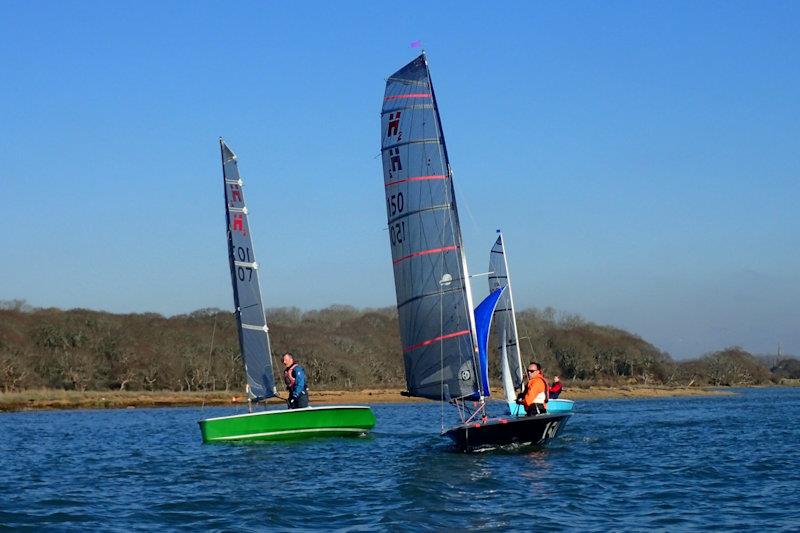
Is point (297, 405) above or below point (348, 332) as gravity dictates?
below

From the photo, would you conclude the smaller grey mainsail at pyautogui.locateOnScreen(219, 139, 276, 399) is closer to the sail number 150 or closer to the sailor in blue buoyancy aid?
the sailor in blue buoyancy aid

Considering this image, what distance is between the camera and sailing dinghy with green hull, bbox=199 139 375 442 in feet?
95.2

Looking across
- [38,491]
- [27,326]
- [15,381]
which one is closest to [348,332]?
[27,326]

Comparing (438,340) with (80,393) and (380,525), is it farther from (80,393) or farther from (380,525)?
(80,393)

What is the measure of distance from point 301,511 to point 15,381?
60294mm

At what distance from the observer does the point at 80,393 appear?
220 ft

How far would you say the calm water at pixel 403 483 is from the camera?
16.6 meters

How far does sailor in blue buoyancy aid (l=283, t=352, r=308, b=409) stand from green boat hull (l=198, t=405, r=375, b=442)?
52cm

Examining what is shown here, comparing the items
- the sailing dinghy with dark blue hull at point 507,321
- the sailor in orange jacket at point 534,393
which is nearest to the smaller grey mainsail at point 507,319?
the sailing dinghy with dark blue hull at point 507,321

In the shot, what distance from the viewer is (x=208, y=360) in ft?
289

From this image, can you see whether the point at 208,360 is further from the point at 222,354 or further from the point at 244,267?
the point at 244,267

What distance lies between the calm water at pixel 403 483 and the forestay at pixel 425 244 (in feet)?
7.14

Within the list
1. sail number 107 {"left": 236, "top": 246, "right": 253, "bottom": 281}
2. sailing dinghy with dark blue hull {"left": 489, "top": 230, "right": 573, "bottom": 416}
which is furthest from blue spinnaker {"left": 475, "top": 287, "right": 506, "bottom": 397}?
sailing dinghy with dark blue hull {"left": 489, "top": 230, "right": 573, "bottom": 416}

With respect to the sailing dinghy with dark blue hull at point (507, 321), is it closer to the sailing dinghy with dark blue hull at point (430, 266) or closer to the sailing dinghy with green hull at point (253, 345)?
the sailing dinghy with green hull at point (253, 345)
